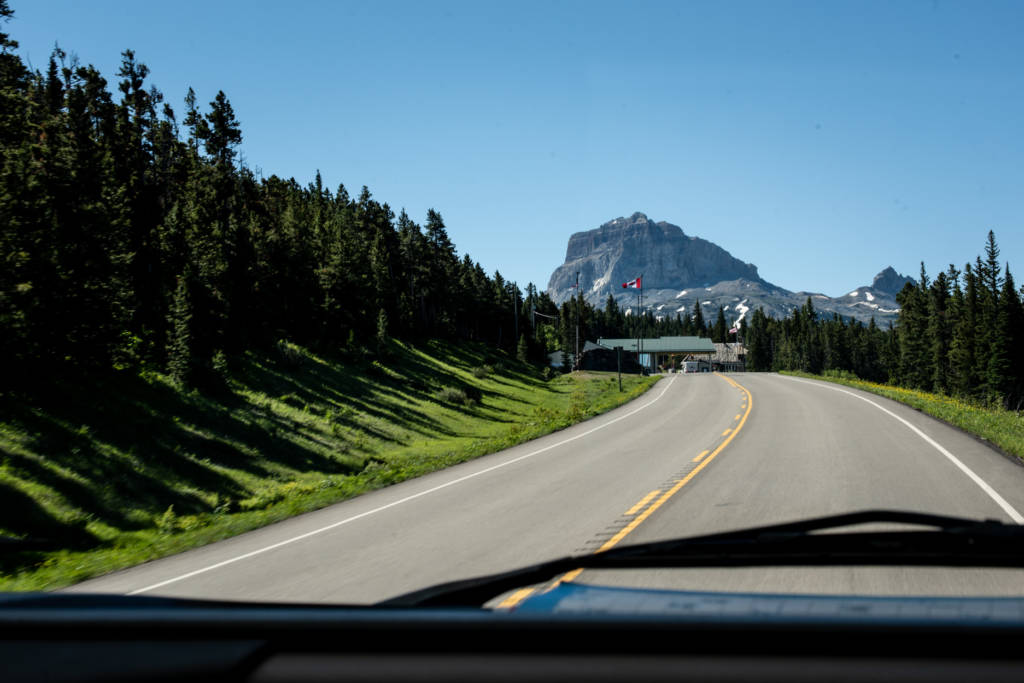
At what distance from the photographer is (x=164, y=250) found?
133ft

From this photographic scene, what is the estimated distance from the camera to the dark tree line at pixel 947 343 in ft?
252

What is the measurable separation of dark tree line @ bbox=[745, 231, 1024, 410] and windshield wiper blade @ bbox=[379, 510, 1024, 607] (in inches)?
2667

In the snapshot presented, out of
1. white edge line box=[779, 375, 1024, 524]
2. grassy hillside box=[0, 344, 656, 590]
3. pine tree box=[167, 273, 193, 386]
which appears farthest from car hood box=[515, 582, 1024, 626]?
pine tree box=[167, 273, 193, 386]

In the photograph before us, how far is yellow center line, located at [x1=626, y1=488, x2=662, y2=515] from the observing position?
8.98m

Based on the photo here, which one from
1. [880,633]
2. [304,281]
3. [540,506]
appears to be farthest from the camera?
[304,281]

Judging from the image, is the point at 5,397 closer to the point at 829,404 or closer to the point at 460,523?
the point at 460,523

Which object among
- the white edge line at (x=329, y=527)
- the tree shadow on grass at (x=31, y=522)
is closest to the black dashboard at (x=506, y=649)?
the white edge line at (x=329, y=527)

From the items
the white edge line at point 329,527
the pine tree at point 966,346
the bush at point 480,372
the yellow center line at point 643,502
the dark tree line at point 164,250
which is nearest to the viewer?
the white edge line at point 329,527

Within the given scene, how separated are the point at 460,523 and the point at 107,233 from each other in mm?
27847

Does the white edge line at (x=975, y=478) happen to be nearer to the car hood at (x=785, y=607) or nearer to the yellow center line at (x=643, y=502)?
the yellow center line at (x=643, y=502)

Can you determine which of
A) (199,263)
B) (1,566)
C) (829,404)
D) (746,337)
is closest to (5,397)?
(1,566)

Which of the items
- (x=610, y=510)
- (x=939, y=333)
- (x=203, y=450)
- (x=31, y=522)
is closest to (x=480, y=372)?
(x=203, y=450)

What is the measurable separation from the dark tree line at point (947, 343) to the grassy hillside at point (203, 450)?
179 feet

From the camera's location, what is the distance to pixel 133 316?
3519cm
